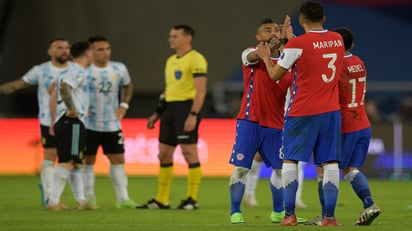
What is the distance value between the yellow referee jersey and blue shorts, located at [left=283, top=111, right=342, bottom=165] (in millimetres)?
4026

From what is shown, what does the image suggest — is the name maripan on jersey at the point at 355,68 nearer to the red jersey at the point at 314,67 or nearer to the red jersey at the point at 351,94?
the red jersey at the point at 351,94

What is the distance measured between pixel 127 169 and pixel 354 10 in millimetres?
10840

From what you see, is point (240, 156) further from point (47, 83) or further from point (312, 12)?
point (47, 83)

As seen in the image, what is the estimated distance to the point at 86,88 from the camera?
13.5 m

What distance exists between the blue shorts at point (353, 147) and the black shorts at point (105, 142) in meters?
4.29

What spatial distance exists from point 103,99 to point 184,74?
48.6 inches

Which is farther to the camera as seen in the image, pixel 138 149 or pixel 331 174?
pixel 138 149

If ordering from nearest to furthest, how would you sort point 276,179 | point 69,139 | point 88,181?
point 276,179
point 69,139
point 88,181

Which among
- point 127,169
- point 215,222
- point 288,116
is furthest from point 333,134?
point 127,169

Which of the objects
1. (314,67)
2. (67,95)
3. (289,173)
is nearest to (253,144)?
(289,173)

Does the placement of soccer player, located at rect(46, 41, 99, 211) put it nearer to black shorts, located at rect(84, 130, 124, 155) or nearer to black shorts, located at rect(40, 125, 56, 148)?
black shorts, located at rect(84, 130, 124, 155)

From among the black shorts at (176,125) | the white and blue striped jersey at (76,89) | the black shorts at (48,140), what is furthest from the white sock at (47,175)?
the black shorts at (176,125)

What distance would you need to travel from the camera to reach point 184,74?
540 inches

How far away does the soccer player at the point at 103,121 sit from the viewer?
45.4 feet
